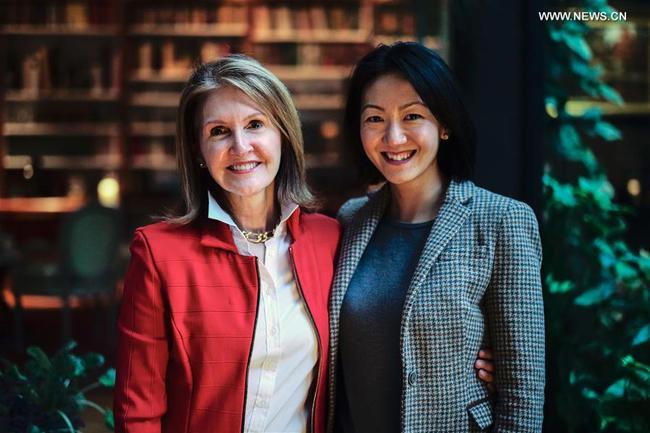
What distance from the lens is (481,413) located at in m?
1.67

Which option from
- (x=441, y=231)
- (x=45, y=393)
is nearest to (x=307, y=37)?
(x=45, y=393)

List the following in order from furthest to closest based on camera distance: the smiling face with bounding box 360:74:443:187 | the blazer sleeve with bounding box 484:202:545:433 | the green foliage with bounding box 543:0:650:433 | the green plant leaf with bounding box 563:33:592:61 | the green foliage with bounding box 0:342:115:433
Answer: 1. the green plant leaf with bounding box 563:33:592:61
2. the green foliage with bounding box 543:0:650:433
3. the green foliage with bounding box 0:342:115:433
4. the smiling face with bounding box 360:74:443:187
5. the blazer sleeve with bounding box 484:202:545:433

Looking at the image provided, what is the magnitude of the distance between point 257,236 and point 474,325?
524 millimetres

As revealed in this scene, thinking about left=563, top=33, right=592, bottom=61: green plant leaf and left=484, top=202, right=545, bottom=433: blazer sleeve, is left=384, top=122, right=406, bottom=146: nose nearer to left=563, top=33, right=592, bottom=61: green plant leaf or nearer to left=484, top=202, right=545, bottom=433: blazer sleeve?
left=484, top=202, right=545, bottom=433: blazer sleeve

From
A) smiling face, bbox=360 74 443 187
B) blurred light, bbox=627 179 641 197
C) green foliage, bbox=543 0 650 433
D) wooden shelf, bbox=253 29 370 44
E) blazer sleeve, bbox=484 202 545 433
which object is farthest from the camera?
wooden shelf, bbox=253 29 370 44

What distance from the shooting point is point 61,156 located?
786 cm

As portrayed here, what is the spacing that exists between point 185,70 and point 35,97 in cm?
152

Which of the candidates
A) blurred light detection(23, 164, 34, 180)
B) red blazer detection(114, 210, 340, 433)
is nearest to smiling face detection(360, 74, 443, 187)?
red blazer detection(114, 210, 340, 433)

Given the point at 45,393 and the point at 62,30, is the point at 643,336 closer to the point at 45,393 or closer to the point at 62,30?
the point at 45,393

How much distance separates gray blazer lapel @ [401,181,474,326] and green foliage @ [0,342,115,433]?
0.97 meters

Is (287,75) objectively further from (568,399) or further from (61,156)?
(568,399)

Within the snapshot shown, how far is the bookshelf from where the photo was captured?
300 inches

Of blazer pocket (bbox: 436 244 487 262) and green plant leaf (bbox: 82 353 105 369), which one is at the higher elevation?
blazer pocket (bbox: 436 244 487 262)

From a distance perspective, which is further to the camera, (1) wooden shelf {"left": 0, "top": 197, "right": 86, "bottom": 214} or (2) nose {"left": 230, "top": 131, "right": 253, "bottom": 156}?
(1) wooden shelf {"left": 0, "top": 197, "right": 86, "bottom": 214}
